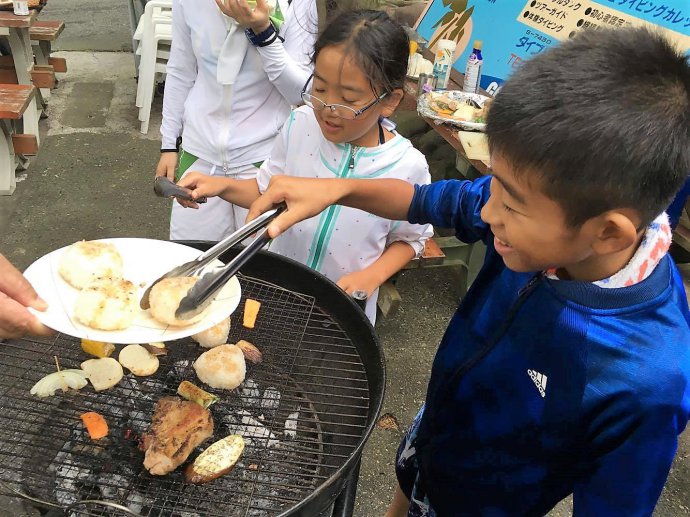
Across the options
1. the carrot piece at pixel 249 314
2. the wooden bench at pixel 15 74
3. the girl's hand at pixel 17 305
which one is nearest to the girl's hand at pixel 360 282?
the carrot piece at pixel 249 314

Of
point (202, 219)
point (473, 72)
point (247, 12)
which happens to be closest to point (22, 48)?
point (202, 219)

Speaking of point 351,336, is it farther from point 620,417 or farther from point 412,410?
point 412,410

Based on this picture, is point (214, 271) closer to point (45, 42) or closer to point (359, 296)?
point (359, 296)

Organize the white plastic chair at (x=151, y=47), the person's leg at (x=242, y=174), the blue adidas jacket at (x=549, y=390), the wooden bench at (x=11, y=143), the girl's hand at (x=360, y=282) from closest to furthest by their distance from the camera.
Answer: the blue adidas jacket at (x=549, y=390) < the girl's hand at (x=360, y=282) < the person's leg at (x=242, y=174) < the wooden bench at (x=11, y=143) < the white plastic chair at (x=151, y=47)

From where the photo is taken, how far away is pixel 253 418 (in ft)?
5.62

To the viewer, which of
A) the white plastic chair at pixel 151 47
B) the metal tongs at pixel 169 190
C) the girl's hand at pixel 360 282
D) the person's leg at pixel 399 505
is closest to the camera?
the metal tongs at pixel 169 190

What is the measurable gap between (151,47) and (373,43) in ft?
14.6

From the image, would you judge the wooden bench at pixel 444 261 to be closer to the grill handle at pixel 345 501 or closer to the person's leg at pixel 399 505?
the person's leg at pixel 399 505

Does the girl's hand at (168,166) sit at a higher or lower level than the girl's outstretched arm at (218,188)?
lower

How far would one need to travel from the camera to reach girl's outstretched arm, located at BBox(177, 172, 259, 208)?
2.01 meters

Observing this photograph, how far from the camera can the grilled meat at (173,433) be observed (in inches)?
59.4

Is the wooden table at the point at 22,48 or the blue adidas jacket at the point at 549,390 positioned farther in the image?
the wooden table at the point at 22,48

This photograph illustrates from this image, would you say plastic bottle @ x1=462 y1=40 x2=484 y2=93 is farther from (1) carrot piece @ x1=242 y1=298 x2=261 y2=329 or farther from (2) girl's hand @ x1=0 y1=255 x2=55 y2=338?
(2) girl's hand @ x1=0 y1=255 x2=55 y2=338

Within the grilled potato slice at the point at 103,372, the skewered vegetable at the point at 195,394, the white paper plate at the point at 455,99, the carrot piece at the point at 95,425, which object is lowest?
the carrot piece at the point at 95,425
